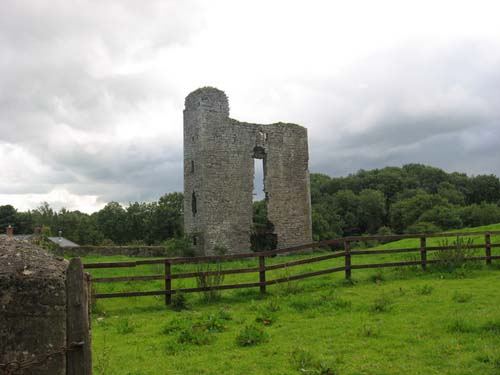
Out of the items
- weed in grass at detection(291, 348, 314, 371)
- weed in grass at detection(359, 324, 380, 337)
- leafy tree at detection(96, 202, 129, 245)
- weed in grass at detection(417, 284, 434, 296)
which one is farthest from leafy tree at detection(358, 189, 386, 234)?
weed in grass at detection(291, 348, 314, 371)

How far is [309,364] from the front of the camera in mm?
5602

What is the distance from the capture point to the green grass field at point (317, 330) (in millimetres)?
5660

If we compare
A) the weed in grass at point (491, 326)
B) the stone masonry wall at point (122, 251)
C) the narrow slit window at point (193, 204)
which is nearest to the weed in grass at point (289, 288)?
the weed in grass at point (491, 326)

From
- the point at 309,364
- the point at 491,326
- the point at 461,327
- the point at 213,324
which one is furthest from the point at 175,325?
the point at 491,326

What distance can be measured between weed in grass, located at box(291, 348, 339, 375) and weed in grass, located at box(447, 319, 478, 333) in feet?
7.95

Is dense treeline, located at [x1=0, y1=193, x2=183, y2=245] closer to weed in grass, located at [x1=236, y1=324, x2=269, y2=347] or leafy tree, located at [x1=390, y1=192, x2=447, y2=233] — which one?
leafy tree, located at [x1=390, y1=192, x2=447, y2=233]

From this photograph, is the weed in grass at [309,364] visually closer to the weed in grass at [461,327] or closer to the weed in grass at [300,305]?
the weed in grass at [461,327]

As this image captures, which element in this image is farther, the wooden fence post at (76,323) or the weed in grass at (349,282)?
the weed in grass at (349,282)

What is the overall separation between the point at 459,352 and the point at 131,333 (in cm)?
523

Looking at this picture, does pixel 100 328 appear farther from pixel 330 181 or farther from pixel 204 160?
pixel 330 181

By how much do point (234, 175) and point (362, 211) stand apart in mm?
38946

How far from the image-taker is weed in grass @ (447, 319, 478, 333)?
21.8ft

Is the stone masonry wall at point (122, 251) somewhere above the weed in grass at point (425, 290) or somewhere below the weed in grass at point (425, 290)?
below

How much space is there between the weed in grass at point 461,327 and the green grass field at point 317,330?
2cm
